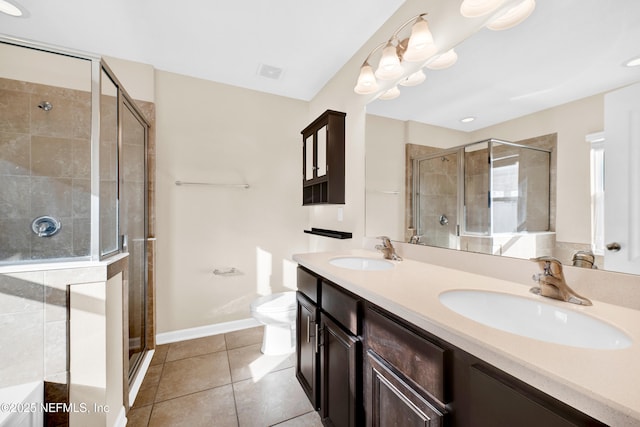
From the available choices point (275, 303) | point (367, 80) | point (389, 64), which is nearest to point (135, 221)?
point (275, 303)

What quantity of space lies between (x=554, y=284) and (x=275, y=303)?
69.2 inches

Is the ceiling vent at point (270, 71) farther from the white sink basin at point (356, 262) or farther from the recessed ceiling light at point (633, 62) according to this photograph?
the recessed ceiling light at point (633, 62)

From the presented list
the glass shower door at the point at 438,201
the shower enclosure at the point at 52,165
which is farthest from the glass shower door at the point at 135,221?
the glass shower door at the point at 438,201

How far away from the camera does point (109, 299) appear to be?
120 centimetres

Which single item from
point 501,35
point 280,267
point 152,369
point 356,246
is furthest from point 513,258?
point 152,369

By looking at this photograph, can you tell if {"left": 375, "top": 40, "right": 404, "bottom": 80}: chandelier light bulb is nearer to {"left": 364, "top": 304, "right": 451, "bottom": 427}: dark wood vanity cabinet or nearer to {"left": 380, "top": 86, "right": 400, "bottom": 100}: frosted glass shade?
{"left": 380, "top": 86, "right": 400, "bottom": 100}: frosted glass shade

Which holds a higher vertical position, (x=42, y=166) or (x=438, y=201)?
(x=42, y=166)

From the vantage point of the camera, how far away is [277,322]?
1920 millimetres

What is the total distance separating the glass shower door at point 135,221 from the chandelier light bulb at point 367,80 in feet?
5.00

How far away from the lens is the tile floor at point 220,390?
4.53ft

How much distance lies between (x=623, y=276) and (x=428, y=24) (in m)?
1.38

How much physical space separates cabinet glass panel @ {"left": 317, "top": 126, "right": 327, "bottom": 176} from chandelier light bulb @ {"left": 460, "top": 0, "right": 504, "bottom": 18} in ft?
4.02

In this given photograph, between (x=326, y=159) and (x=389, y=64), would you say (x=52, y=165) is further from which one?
(x=389, y=64)

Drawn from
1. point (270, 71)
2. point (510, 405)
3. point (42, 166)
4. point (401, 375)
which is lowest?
point (401, 375)
